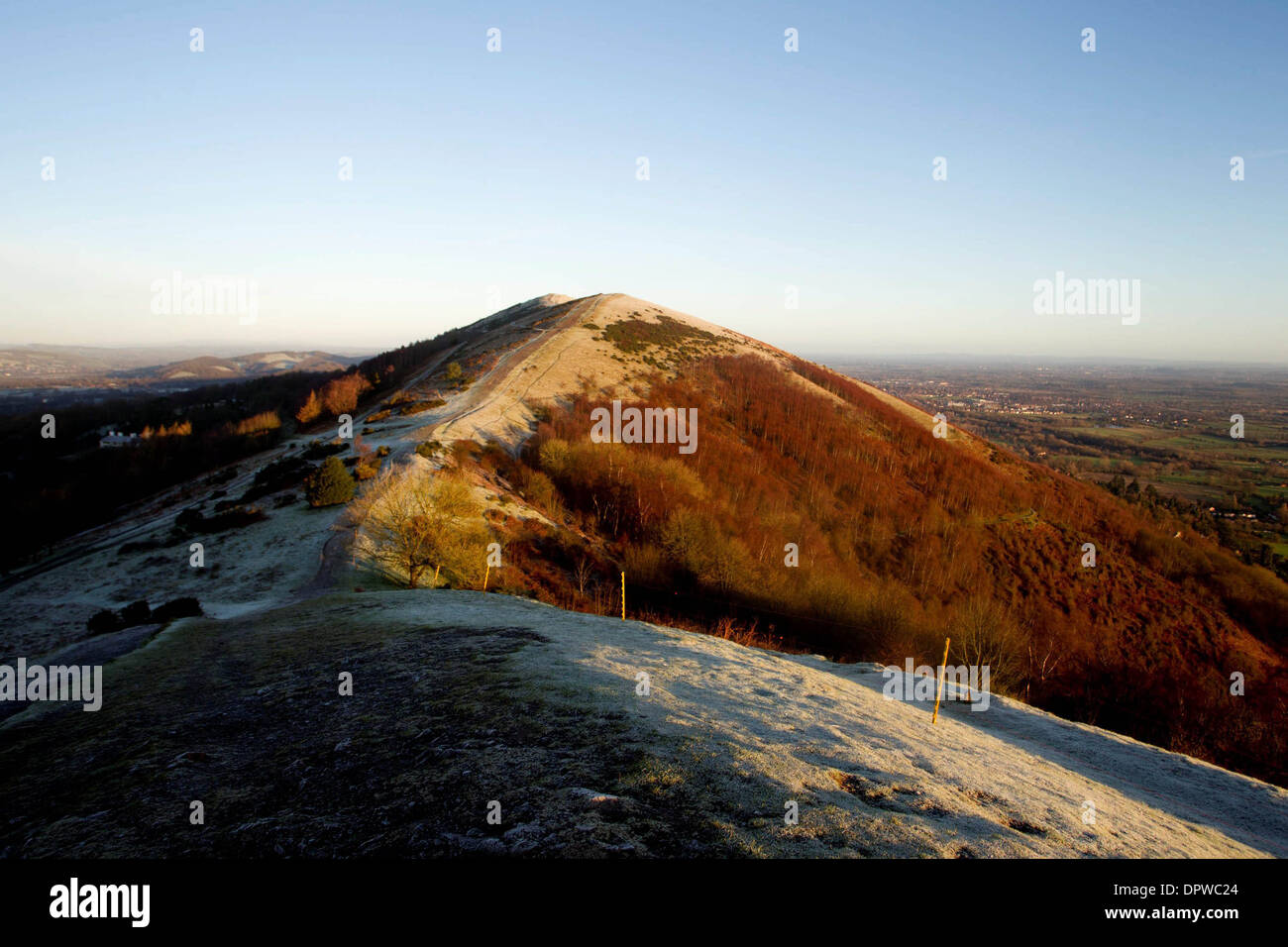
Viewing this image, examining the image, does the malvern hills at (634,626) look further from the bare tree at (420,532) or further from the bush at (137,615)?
the bush at (137,615)

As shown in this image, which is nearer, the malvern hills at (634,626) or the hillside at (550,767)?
the hillside at (550,767)

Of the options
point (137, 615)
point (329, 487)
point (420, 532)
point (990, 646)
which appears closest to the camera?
point (137, 615)

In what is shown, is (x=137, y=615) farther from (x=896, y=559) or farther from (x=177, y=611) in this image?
(x=896, y=559)

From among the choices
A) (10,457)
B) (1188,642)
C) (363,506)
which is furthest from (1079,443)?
(10,457)

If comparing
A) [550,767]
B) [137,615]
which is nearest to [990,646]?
[550,767]

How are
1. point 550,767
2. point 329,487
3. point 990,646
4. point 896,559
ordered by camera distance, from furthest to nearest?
point 896,559 < point 329,487 < point 990,646 < point 550,767

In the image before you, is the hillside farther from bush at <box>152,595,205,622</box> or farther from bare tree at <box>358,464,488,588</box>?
bare tree at <box>358,464,488,588</box>

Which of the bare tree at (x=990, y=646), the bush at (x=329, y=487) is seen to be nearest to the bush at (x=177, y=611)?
the bush at (x=329, y=487)
